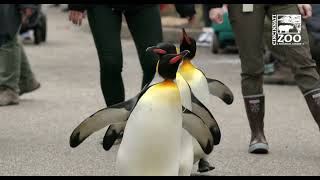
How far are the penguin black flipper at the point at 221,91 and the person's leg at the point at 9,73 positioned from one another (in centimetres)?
331

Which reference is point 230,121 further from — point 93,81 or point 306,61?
point 93,81

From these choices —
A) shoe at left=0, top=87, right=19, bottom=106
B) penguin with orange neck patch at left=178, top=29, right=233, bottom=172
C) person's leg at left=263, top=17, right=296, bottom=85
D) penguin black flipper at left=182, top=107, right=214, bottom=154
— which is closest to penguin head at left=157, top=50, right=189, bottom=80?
penguin black flipper at left=182, top=107, right=214, bottom=154

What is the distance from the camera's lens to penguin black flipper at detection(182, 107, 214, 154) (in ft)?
13.8

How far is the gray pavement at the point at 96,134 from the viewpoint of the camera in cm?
521

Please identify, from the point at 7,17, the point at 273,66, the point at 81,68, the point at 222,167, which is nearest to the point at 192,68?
the point at 222,167

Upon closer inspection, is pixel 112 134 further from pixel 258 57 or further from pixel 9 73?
pixel 9 73

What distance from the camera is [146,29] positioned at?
226 inches

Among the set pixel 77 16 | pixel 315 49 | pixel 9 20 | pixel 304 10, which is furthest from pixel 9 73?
pixel 304 10

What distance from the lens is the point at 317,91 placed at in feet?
17.6

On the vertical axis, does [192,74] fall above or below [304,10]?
below

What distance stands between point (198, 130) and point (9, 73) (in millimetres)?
4180

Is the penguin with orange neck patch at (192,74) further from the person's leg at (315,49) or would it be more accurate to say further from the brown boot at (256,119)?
the person's leg at (315,49)

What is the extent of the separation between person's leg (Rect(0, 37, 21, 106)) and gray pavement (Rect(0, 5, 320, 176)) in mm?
155
